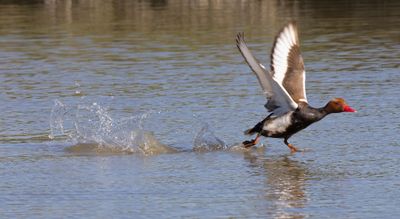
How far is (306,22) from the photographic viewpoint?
71.7ft

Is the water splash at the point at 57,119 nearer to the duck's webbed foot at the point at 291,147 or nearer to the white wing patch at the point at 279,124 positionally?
the white wing patch at the point at 279,124

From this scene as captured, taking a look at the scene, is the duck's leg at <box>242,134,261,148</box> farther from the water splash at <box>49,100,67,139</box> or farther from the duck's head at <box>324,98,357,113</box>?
the water splash at <box>49,100,67,139</box>

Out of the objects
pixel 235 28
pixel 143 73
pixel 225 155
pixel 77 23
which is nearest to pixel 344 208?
pixel 225 155

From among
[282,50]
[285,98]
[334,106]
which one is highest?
[282,50]

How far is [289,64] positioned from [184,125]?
4.39 ft

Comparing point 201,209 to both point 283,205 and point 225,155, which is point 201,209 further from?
point 225,155

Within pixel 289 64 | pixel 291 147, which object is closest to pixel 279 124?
pixel 291 147

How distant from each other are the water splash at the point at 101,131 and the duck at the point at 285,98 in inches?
37.9

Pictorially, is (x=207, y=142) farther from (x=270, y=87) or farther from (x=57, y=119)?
(x=57, y=119)

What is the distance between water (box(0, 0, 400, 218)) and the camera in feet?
29.8

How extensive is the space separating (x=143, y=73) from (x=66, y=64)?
5.34 feet

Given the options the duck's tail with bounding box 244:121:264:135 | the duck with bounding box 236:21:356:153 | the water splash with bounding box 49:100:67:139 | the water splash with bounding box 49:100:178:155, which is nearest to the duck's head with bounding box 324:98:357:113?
the duck with bounding box 236:21:356:153

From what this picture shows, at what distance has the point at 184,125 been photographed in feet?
40.2

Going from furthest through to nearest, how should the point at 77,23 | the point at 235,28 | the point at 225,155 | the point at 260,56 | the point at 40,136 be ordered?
1. the point at 77,23
2. the point at 235,28
3. the point at 260,56
4. the point at 40,136
5. the point at 225,155
